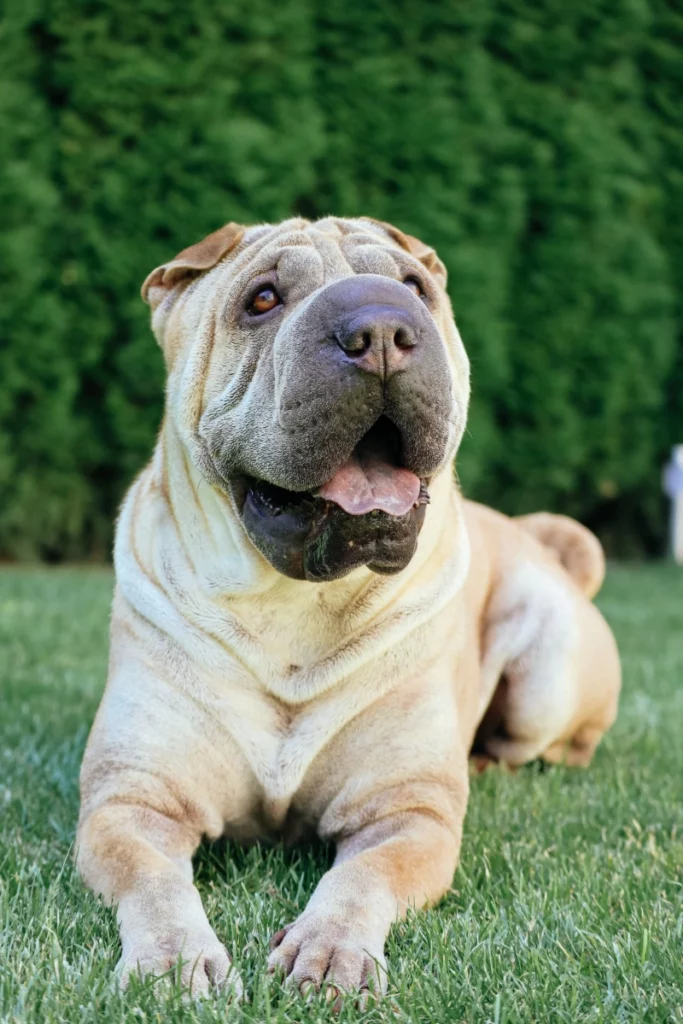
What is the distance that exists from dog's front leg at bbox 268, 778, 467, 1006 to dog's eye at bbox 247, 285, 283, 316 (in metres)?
0.89

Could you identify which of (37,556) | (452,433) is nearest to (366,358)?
(452,433)

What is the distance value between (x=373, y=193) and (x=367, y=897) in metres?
5.51

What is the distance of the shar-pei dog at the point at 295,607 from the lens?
1828 millimetres

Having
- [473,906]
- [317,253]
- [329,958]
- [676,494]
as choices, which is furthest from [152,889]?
[676,494]

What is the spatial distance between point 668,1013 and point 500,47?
659 cm

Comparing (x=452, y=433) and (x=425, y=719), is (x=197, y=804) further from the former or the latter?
(x=452, y=433)

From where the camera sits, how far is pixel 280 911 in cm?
191

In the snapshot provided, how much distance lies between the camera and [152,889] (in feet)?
5.93

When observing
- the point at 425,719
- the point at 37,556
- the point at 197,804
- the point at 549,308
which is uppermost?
the point at 425,719

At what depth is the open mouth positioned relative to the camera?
6.25 ft

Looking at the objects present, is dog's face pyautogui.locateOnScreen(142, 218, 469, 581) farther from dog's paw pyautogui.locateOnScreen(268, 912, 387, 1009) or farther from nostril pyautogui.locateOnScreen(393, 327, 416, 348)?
dog's paw pyautogui.locateOnScreen(268, 912, 387, 1009)

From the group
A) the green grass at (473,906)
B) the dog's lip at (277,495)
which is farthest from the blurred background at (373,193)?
the dog's lip at (277,495)

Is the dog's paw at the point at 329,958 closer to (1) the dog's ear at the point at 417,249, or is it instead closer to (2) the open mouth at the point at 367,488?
(2) the open mouth at the point at 367,488

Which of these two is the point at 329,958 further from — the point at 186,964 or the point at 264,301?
the point at 264,301
